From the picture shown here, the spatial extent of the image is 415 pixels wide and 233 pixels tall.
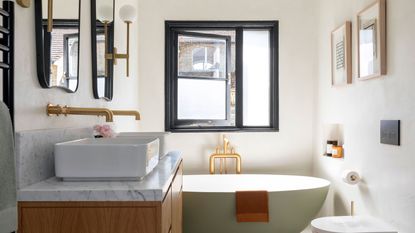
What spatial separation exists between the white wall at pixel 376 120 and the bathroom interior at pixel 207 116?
0.04 ft

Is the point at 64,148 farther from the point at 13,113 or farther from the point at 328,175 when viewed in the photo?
the point at 328,175

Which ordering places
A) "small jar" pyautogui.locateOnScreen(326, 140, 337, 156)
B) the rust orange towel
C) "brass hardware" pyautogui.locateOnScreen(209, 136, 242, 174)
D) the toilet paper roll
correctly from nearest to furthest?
the toilet paper roll → the rust orange towel → "small jar" pyautogui.locateOnScreen(326, 140, 337, 156) → "brass hardware" pyautogui.locateOnScreen(209, 136, 242, 174)

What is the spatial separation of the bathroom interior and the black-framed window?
0.05 ft

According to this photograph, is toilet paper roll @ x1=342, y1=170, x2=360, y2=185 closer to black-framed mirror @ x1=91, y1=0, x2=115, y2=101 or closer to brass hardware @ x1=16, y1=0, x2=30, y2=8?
black-framed mirror @ x1=91, y1=0, x2=115, y2=101

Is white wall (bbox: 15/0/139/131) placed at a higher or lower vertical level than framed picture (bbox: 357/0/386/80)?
lower

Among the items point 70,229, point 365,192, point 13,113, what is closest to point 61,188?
point 70,229

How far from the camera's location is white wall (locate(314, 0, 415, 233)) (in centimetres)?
210

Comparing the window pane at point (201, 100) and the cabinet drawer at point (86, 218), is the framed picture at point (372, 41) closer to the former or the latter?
the window pane at point (201, 100)

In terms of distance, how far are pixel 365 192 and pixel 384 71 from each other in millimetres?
858

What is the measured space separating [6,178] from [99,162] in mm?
390

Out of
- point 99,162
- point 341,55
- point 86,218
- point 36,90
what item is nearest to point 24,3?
point 36,90

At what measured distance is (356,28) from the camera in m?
2.80

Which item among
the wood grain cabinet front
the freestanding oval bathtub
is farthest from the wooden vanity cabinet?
the freestanding oval bathtub

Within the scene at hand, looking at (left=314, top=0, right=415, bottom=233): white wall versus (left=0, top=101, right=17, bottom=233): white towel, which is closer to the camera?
(left=0, top=101, right=17, bottom=233): white towel
